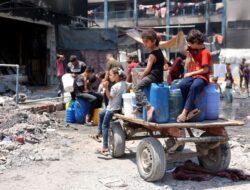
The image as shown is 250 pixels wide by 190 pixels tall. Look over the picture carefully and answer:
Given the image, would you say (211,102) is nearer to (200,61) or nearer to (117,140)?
(200,61)

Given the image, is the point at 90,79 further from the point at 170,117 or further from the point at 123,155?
the point at 170,117

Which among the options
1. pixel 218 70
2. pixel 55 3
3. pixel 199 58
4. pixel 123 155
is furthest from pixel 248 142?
pixel 218 70

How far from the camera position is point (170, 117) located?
6.33 metres

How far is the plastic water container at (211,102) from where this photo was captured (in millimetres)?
6445

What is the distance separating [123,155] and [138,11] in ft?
Result: 162

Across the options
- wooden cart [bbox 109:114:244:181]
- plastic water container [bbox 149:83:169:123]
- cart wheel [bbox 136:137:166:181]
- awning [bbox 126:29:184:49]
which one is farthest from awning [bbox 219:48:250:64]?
plastic water container [bbox 149:83:169:123]

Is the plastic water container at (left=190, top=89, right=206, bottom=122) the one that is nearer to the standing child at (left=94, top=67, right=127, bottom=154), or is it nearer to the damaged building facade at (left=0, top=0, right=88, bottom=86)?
the standing child at (left=94, top=67, right=127, bottom=154)

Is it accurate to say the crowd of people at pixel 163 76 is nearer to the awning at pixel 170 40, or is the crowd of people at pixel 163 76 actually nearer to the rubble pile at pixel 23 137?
the rubble pile at pixel 23 137

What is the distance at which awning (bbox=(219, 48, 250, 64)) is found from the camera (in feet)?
116

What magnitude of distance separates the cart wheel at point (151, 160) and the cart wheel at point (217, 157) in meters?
0.87

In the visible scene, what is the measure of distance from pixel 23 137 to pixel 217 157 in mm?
3809

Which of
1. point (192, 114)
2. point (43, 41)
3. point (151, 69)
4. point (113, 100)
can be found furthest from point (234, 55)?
point (192, 114)

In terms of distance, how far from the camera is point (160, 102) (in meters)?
6.25

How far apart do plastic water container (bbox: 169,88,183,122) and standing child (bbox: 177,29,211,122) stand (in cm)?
7
